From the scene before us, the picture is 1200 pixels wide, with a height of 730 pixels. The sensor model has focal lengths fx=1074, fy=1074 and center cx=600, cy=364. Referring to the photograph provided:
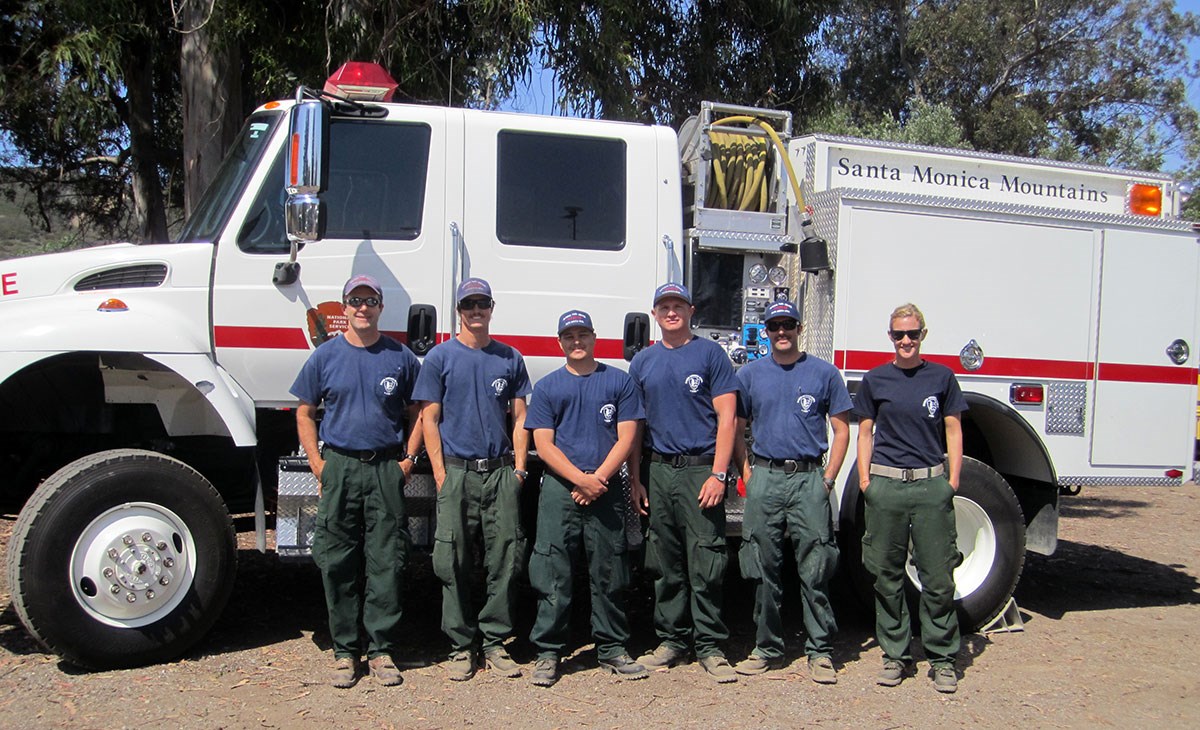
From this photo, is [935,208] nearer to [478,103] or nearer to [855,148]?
[855,148]

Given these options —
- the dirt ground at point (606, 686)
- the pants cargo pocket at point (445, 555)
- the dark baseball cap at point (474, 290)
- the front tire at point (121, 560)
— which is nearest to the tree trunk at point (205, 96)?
the dirt ground at point (606, 686)

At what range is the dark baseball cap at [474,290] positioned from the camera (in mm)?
5117

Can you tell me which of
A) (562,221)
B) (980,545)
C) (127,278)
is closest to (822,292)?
(562,221)

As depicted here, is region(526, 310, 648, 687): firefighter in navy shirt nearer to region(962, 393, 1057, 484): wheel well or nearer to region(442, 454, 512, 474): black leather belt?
region(442, 454, 512, 474): black leather belt

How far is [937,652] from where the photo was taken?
5457 mm

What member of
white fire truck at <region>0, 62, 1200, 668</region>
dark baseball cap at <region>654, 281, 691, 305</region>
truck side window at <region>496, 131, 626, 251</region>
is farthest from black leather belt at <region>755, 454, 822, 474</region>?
truck side window at <region>496, 131, 626, 251</region>

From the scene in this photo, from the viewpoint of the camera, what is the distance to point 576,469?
513 cm

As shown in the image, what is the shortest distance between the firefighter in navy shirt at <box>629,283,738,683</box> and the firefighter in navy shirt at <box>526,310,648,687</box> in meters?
0.18

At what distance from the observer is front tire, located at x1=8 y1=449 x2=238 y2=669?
4.95 meters

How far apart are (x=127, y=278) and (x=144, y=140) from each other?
9.08 meters

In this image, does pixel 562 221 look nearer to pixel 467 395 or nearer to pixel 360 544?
pixel 467 395

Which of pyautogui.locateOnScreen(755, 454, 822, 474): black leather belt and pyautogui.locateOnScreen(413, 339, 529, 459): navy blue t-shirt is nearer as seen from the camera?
pyautogui.locateOnScreen(413, 339, 529, 459): navy blue t-shirt

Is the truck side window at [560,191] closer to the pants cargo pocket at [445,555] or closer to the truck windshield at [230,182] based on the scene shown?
the truck windshield at [230,182]

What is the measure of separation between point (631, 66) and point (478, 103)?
156 cm
